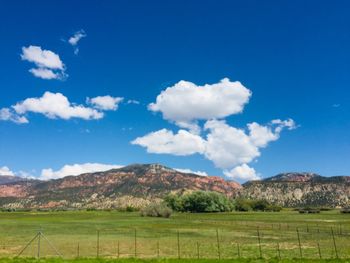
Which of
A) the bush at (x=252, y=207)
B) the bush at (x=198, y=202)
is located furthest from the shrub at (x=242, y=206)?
the bush at (x=198, y=202)

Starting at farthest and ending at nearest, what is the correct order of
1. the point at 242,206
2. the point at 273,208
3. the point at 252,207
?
the point at 252,207, the point at 273,208, the point at 242,206

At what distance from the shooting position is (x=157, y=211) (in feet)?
451

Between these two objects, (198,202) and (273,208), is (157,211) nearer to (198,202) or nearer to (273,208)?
(198,202)

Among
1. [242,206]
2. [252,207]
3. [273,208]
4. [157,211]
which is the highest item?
[242,206]

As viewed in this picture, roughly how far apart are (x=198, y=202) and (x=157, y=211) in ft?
129

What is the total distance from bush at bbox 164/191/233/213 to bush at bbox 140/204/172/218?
1329 inches

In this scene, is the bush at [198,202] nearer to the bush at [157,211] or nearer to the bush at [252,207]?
the bush at [252,207]

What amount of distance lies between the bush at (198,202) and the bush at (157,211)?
3376 centimetres

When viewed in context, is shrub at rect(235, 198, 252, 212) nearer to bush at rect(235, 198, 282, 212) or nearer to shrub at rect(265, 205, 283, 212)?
bush at rect(235, 198, 282, 212)

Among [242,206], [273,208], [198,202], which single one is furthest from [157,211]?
[273,208]

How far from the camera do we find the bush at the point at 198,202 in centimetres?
17300

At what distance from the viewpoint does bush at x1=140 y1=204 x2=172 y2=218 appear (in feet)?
438

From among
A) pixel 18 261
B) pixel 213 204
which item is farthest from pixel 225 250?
pixel 213 204

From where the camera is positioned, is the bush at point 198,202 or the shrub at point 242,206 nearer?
the bush at point 198,202
